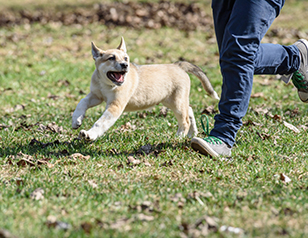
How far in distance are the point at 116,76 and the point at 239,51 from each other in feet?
4.18

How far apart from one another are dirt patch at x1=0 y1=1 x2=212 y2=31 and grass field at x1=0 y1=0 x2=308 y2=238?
5.64m

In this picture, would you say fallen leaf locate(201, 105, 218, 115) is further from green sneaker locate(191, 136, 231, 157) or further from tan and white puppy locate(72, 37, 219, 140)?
green sneaker locate(191, 136, 231, 157)

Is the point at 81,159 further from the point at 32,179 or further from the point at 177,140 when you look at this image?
the point at 177,140

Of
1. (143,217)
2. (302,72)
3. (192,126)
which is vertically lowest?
(192,126)

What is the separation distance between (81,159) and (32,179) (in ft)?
2.16

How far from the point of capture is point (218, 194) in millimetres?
3100

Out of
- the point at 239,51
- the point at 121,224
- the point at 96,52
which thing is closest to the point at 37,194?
the point at 121,224

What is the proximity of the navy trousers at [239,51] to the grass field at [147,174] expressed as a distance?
43cm

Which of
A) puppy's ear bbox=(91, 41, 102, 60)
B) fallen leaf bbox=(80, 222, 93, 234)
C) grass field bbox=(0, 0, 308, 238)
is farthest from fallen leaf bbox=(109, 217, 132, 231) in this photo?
puppy's ear bbox=(91, 41, 102, 60)

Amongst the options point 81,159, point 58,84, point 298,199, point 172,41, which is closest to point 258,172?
point 298,199

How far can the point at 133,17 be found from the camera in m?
12.8

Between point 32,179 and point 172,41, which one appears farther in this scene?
point 172,41

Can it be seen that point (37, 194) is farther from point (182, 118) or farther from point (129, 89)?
point (182, 118)

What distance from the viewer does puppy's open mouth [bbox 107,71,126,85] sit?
13.5 feet
